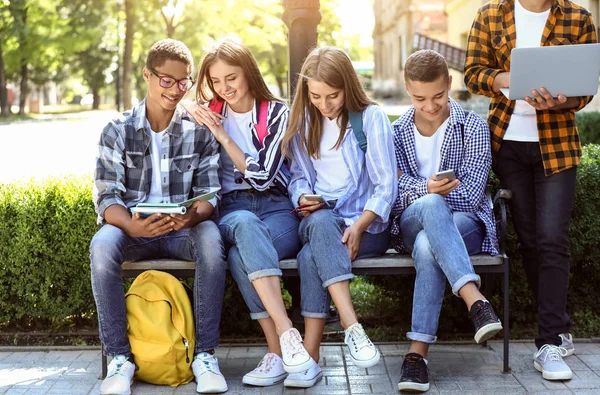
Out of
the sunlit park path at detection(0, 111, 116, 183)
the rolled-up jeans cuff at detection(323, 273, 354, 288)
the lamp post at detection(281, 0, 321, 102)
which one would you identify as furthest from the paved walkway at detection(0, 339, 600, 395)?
the sunlit park path at detection(0, 111, 116, 183)

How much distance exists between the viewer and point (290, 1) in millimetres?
5785

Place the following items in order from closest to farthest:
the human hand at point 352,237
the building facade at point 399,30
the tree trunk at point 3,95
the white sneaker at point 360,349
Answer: the white sneaker at point 360,349 < the human hand at point 352,237 < the tree trunk at point 3,95 < the building facade at point 399,30

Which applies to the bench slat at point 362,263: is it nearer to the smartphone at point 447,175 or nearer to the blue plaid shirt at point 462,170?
the blue plaid shirt at point 462,170

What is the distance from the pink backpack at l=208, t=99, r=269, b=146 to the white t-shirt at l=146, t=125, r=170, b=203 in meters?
0.35

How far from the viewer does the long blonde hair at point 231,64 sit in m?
4.68

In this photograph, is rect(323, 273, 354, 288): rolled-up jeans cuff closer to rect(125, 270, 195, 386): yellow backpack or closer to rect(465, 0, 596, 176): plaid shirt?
rect(125, 270, 195, 386): yellow backpack

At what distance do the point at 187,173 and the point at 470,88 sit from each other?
1605 millimetres

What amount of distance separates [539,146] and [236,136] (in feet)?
5.38

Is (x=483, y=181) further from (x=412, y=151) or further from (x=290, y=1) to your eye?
(x=290, y=1)

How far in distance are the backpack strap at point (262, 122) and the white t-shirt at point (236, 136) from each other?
0.21 feet

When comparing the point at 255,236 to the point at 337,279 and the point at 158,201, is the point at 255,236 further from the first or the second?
the point at 158,201

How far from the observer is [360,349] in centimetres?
414

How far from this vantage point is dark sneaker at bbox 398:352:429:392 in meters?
4.22

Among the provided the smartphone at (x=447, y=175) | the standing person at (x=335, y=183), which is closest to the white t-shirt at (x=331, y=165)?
the standing person at (x=335, y=183)
